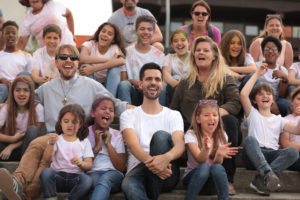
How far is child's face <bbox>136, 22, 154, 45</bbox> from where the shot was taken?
507 centimetres

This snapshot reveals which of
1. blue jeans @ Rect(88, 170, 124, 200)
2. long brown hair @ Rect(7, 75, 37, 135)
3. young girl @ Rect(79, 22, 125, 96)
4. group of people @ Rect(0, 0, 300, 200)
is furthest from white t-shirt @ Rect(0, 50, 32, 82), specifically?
blue jeans @ Rect(88, 170, 124, 200)

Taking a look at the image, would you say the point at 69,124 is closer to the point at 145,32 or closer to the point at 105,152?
the point at 105,152

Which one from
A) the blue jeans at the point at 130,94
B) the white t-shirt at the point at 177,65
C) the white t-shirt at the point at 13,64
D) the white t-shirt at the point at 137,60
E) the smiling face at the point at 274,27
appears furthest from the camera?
the smiling face at the point at 274,27

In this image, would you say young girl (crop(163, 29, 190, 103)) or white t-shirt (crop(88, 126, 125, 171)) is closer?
white t-shirt (crop(88, 126, 125, 171))

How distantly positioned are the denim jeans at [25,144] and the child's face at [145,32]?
180cm

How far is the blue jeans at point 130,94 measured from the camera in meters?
4.71

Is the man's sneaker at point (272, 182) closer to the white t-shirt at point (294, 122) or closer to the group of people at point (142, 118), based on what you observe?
the group of people at point (142, 118)

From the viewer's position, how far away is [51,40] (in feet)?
16.7

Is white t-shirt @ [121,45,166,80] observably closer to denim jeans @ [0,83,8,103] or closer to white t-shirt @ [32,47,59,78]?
white t-shirt @ [32,47,59,78]

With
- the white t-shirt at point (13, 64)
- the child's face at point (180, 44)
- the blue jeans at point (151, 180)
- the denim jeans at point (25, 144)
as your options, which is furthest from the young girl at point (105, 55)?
the blue jeans at point (151, 180)

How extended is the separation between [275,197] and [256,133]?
0.68 metres

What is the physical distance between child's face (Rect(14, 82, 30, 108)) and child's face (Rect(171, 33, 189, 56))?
1841mm

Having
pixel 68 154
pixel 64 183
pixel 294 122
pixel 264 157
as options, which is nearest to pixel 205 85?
pixel 264 157

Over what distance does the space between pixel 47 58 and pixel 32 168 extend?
1.82 metres
